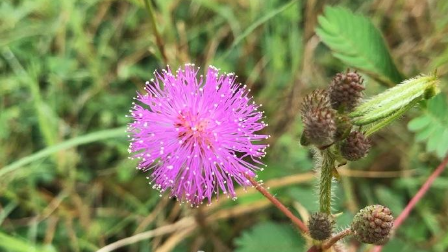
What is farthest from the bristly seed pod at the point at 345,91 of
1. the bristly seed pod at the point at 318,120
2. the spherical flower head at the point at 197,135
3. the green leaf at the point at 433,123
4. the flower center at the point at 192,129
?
the green leaf at the point at 433,123

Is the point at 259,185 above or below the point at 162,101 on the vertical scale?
below

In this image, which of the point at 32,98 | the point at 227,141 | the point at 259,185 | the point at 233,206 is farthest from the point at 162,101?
the point at 32,98

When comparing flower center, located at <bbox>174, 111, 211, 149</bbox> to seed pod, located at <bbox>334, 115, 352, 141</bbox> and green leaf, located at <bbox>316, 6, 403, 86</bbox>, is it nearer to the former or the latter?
seed pod, located at <bbox>334, 115, 352, 141</bbox>

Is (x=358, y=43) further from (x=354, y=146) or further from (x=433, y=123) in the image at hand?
(x=354, y=146)

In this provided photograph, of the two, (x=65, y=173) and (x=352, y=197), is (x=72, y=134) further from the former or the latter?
(x=352, y=197)

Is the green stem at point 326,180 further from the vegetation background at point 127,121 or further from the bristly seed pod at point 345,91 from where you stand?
the vegetation background at point 127,121

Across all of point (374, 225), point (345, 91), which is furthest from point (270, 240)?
point (345, 91)
